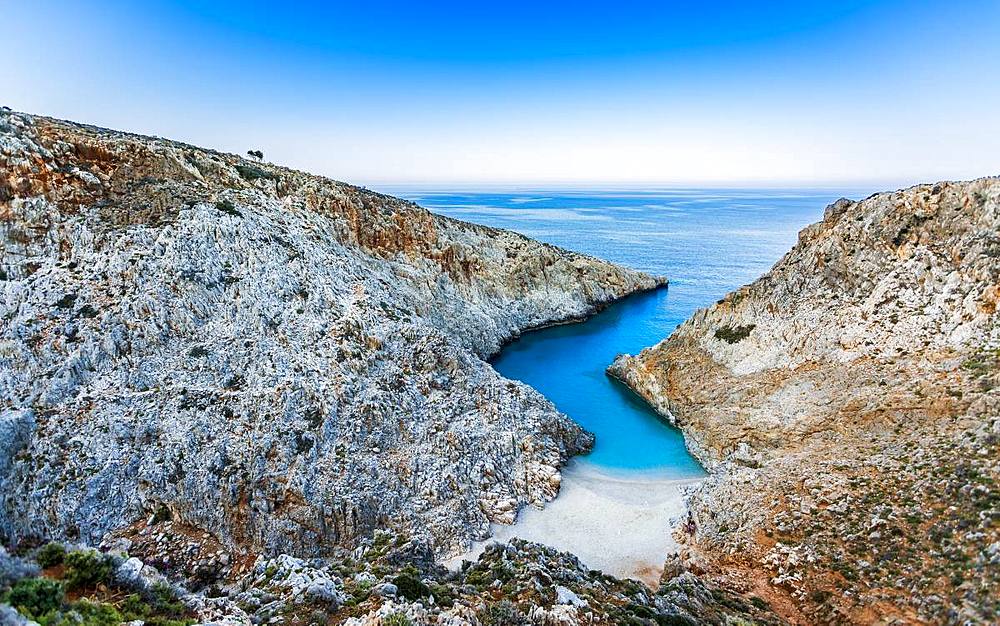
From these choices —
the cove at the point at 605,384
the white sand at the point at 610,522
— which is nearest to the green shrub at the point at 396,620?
the white sand at the point at 610,522

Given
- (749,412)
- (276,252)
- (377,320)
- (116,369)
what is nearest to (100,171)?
(276,252)

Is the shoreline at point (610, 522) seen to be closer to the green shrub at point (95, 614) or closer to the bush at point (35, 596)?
the green shrub at point (95, 614)

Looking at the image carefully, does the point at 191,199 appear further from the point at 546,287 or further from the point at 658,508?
the point at 546,287

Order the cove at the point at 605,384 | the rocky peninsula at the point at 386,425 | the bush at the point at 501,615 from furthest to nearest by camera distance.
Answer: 1. the cove at the point at 605,384
2. the rocky peninsula at the point at 386,425
3. the bush at the point at 501,615

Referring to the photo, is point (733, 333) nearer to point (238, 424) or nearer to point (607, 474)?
point (607, 474)

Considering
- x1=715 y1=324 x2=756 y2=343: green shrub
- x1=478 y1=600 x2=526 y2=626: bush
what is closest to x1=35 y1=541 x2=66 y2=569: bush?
x1=478 y1=600 x2=526 y2=626: bush

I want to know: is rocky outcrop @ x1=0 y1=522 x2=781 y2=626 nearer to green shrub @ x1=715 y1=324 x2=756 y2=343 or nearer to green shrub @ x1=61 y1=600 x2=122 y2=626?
green shrub @ x1=61 y1=600 x2=122 y2=626

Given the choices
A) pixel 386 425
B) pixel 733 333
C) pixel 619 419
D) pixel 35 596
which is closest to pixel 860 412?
pixel 733 333
